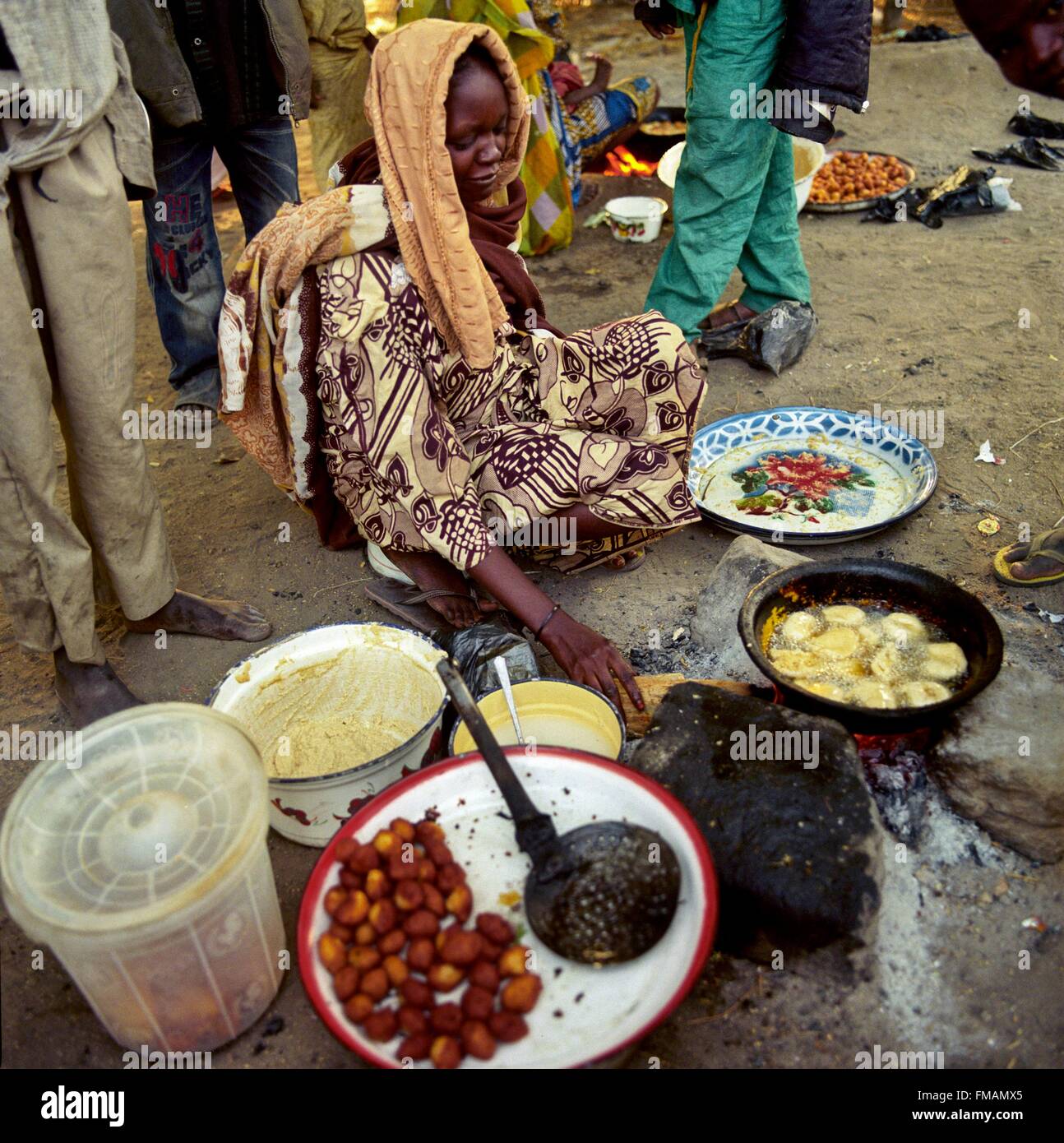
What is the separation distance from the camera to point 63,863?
4.93ft

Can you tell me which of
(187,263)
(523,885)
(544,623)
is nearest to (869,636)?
(544,623)

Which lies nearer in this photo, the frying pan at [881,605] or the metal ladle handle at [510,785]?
the metal ladle handle at [510,785]

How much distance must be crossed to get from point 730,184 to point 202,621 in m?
2.51

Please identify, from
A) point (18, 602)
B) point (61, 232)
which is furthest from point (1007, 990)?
point (61, 232)

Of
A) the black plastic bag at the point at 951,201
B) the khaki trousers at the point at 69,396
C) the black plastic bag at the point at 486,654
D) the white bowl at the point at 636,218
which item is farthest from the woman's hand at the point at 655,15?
the black plastic bag at the point at 486,654

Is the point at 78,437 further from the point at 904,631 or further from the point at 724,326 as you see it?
the point at 724,326

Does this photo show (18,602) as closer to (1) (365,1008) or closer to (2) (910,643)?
(1) (365,1008)

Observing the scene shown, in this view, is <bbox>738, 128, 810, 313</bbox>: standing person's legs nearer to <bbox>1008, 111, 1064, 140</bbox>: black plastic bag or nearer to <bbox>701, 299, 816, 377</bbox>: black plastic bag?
<bbox>701, 299, 816, 377</bbox>: black plastic bag

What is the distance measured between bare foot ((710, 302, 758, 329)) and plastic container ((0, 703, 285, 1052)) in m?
3.13

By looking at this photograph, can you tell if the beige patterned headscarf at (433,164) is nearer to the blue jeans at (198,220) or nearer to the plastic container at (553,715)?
the plastic container at (553,715)

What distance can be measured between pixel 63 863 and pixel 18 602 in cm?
93

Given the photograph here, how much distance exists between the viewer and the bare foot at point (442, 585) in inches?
103

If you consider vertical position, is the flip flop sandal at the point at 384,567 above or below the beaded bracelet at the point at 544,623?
below

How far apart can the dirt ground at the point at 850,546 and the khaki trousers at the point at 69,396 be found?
0.42 m
